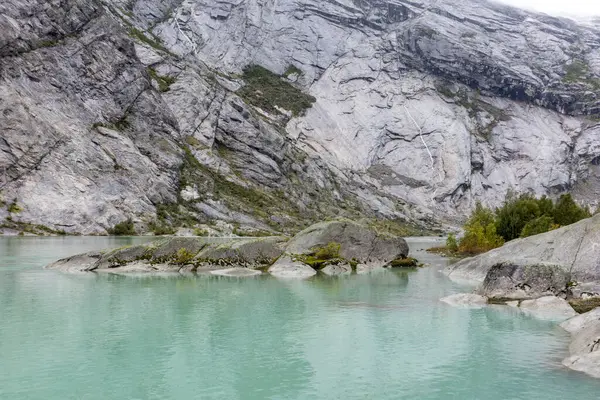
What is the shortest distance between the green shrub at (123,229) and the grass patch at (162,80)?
71615 mm

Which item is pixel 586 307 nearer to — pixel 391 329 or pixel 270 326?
pixel 391 329

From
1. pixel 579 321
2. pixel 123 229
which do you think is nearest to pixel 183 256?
pixel 579 321

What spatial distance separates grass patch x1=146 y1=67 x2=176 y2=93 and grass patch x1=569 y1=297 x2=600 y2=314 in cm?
17162

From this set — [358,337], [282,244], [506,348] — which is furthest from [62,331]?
[282,244]

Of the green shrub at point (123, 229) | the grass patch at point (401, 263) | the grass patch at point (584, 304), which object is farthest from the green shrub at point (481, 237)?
the green shrub at point (123, 229)


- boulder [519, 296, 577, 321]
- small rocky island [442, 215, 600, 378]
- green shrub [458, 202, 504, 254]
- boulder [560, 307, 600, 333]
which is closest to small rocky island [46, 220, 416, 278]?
small rocky island [442, 215, 600, 378]

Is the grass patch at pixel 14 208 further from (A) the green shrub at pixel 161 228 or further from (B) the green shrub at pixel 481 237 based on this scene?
(B) the green shrub at pixel 481 237

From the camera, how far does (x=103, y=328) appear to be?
26.5 m

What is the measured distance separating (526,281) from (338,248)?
84.9 ft

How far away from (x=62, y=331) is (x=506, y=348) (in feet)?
67.1

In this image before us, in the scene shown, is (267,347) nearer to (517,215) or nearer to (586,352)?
(586,352)

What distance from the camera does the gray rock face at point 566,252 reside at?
35.0m

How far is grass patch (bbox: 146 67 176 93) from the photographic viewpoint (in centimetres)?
18788

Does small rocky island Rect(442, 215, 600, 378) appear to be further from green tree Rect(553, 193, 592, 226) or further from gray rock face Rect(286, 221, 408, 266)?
green tree Rect(553, 193, 592, 226)
